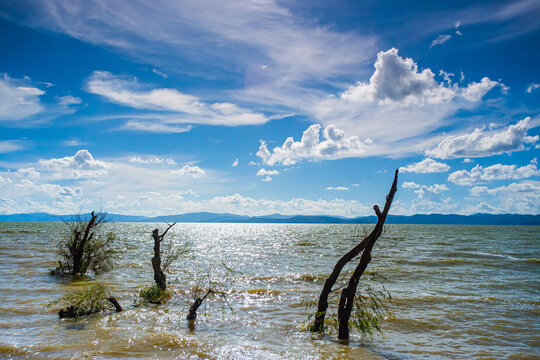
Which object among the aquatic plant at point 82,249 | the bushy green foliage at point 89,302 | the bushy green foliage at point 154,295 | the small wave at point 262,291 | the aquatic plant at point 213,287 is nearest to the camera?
the bushy green foliage at point 89,302

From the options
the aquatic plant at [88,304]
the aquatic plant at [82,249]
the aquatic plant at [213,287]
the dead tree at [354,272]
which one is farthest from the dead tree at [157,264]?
the aquatic plant at [82,249]

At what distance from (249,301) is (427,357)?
31.7 ft

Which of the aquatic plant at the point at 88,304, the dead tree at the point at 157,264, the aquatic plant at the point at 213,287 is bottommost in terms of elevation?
the aquatic plant at the point at 213,287

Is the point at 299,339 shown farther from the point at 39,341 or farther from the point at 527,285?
the point at 527,285

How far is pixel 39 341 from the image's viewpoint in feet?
33.5

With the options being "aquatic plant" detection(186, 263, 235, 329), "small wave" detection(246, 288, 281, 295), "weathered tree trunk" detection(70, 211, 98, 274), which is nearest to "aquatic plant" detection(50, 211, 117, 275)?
"weathered tree trunk" detection(70, 211, 98, 274)

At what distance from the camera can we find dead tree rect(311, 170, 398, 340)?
9.68 m

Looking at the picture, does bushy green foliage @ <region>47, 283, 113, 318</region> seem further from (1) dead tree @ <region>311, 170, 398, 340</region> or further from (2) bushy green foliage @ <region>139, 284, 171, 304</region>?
(1) dead tree @ <region>311, 170, 398, 340</region>

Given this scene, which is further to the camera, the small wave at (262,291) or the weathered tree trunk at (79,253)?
the weathered tree trunk at (79,253)

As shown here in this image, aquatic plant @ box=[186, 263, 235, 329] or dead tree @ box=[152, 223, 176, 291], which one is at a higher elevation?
dead tree @ box=[152, 223, 176, 291]

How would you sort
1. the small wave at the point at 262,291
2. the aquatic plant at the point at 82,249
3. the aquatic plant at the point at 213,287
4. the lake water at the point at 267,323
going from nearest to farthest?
the lake water at the point at 267,323, the aquatic plant at the point at 213,287, the small wave at the point at 262,291, the aquatic plant at the point at 82,249

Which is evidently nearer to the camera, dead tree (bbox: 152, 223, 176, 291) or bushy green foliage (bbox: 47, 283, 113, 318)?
bushy green foliage (bbox: 47, 283, 113, 318)

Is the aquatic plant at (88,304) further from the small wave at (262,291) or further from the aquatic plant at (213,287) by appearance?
the small wave at (262,291)

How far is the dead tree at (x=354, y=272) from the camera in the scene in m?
9.68
